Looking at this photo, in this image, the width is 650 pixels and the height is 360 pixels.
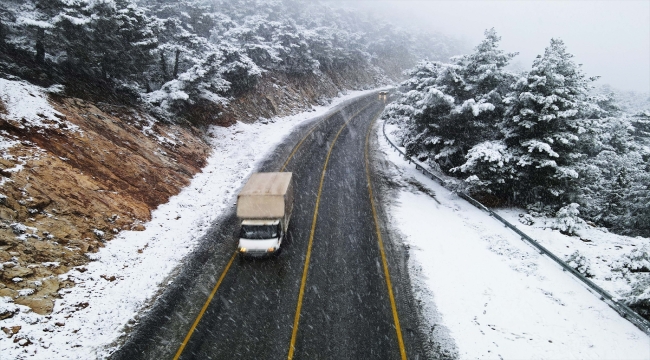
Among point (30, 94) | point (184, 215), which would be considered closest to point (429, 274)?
point (184, 215)

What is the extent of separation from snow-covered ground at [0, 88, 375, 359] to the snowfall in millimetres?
33

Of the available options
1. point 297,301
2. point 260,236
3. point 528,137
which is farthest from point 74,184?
point 528,137

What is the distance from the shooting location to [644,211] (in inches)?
720

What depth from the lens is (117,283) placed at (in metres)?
11.2

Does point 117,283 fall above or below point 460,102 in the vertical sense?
below

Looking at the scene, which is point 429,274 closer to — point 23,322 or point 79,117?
point 23,322

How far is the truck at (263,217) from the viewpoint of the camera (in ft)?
41.3

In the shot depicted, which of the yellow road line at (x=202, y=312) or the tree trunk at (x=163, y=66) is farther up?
the tree trunk at (x=163, y=66)

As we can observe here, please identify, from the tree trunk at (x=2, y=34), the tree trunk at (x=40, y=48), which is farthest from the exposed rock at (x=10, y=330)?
the tree trunk at (x=2, y=34)

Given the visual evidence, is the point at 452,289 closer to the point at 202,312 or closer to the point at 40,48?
the point at 202,312

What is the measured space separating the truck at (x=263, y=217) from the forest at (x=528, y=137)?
10183 mm

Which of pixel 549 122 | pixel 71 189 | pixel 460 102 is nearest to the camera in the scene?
pixel 71 189

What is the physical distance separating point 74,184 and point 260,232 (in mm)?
8055

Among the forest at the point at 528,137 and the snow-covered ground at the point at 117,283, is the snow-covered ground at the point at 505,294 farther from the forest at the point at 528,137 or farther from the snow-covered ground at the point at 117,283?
the snow-covered ground at the point at 117,283
